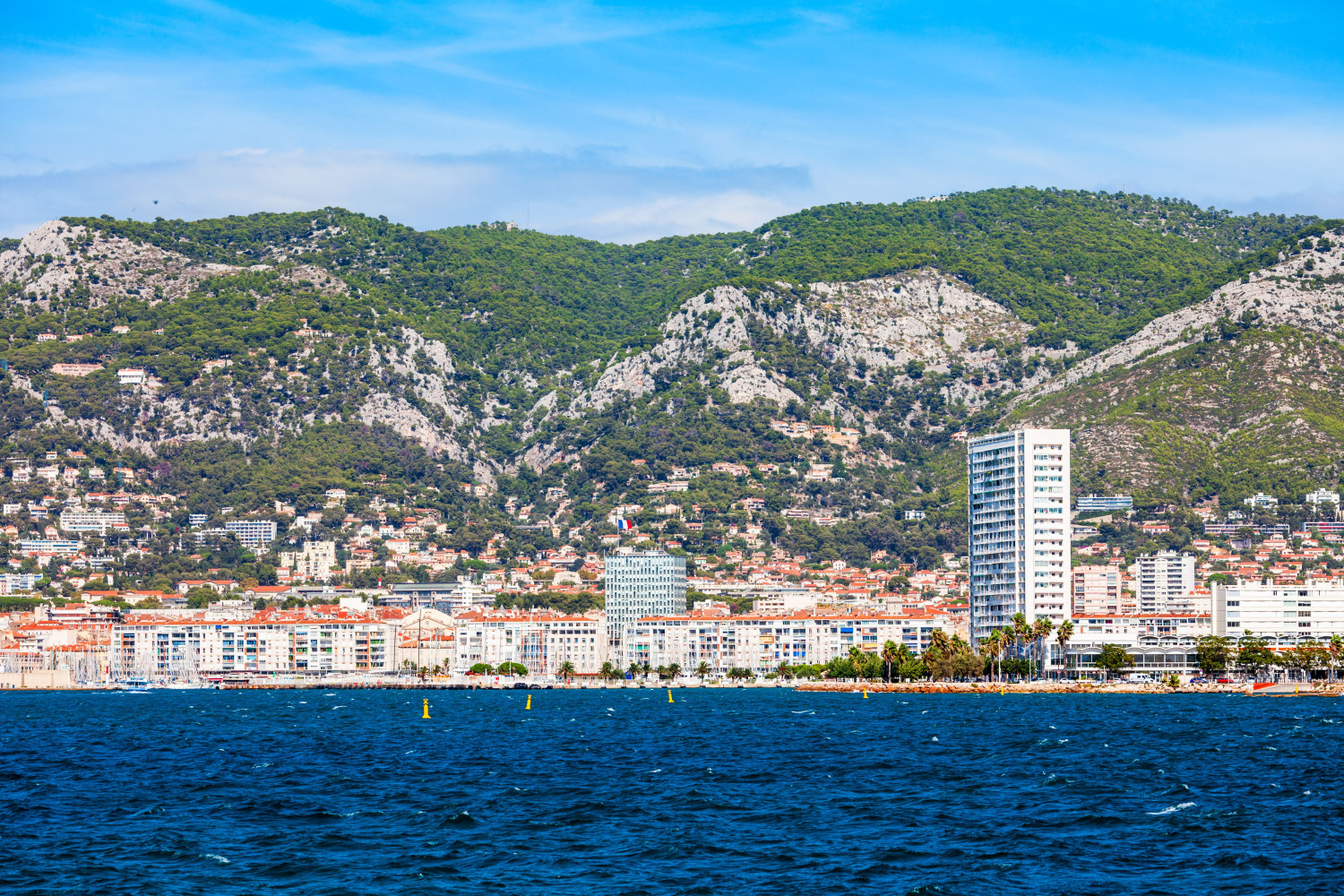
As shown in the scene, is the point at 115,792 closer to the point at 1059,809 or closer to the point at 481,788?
the point at 481,788

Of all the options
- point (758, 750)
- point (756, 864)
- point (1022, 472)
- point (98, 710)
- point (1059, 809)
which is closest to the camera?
point (756, 864)

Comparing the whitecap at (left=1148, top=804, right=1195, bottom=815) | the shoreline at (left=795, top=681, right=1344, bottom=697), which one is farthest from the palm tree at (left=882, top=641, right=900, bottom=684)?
the whitecap at (left=1148, top=804, right=1195, bottom=815)

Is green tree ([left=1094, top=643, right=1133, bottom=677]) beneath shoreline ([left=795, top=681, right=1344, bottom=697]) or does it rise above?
above

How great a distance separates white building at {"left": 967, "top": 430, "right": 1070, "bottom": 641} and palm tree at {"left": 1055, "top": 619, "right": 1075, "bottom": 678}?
3.02 meters

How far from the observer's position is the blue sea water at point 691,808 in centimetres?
4884

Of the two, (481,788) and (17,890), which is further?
(481,788)

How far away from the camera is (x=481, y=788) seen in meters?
72.2

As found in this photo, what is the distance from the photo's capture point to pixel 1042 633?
7077 inches

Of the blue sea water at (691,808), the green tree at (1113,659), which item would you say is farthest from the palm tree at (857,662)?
the blue sea water at (691,808)

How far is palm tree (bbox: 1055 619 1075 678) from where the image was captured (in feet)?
594

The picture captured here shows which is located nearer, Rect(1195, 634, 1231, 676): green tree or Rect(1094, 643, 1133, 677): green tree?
Rect(1195, 634, 1231, 676): green tree

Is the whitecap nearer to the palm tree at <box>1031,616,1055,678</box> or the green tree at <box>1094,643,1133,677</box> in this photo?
the green tree at <box>1094,643,1133,677</box>

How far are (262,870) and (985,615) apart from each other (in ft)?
495

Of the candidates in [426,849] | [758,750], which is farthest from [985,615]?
[426,849]
